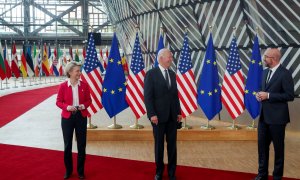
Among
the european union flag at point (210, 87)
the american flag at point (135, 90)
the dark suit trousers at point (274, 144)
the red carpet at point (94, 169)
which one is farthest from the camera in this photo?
the european union flag at point (210, 87)

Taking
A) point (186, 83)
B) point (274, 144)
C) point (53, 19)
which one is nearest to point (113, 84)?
point (186, 83)

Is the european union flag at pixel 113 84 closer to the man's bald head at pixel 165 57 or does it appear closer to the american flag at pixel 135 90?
the american flag at pixel 135 90

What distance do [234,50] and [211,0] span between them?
290cm

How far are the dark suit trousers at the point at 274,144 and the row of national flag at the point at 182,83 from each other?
13.8ft

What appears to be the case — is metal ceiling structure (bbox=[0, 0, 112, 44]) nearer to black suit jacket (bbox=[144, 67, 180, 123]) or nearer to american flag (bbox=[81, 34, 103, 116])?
american flag (bbox=[81, 34, 103, 116])

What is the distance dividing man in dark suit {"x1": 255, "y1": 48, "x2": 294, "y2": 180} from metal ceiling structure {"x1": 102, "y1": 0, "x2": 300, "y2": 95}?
4834mm

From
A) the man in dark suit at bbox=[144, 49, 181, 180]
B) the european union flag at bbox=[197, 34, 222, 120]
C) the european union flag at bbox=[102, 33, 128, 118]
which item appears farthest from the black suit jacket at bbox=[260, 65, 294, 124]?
the european union flag at bbox=[102, 33, 128, 118]

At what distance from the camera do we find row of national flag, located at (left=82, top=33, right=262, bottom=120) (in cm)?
984

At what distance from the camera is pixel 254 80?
389 inches

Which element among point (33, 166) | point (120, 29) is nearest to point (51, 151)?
point (33, 166)

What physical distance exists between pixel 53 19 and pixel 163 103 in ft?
144

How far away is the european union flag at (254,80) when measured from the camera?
979cm

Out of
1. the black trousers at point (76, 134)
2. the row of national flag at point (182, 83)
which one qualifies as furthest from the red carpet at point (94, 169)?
the row of national flag at point (182, 83)

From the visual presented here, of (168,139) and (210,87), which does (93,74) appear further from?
(168,139)
